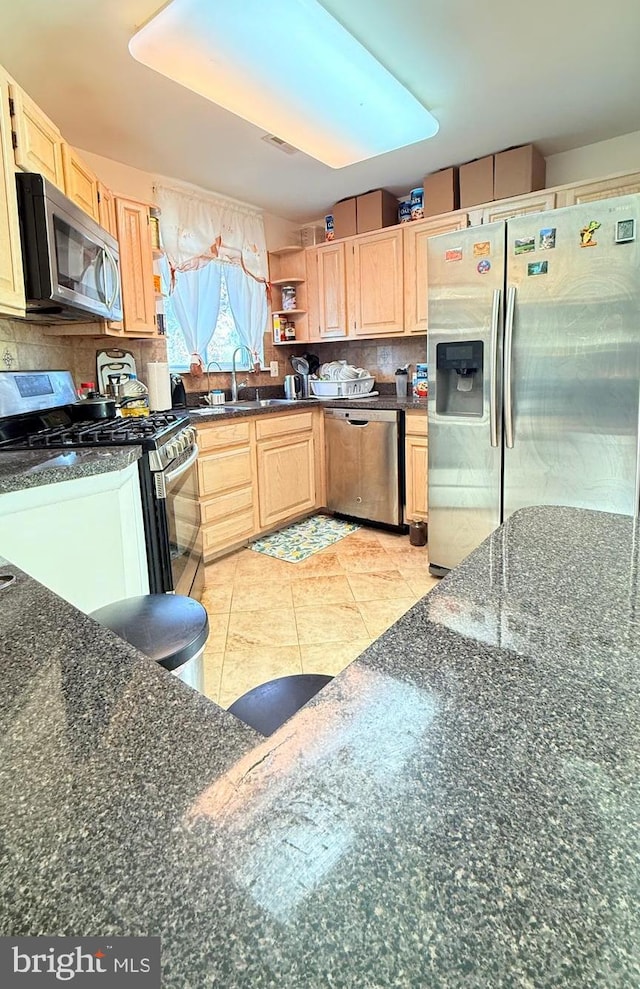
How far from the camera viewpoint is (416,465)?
11.2 feet

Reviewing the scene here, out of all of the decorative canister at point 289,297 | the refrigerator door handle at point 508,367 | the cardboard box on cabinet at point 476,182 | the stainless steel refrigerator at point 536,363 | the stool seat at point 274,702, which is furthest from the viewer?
the decorative canister at point 289,297

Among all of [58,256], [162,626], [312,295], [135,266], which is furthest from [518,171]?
[162,626]

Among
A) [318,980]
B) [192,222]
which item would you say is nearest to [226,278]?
[192,222]

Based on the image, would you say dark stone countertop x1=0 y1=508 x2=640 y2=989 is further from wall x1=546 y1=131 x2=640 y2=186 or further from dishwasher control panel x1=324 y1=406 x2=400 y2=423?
wall x1=546 y1=131 x2=640 y2=186

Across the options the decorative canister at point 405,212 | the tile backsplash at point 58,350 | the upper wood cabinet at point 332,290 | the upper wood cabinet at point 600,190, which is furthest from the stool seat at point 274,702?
the decorative canister at point 405,212

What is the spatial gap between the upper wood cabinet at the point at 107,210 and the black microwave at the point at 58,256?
385mm

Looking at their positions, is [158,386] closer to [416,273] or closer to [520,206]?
[416,273]

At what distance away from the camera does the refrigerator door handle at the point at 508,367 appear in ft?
7.84

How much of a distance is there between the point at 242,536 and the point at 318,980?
3.13 meters

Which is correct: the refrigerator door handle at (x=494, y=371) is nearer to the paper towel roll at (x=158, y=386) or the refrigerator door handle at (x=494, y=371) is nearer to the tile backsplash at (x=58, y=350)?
the paper towel roll at (x=158, y=386)

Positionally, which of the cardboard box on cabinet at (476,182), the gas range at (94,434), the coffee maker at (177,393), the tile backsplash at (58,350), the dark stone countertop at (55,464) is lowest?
the dark stone countertop at (55,464)

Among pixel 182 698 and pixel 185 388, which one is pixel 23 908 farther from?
pixel 185 388

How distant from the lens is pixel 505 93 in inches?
99.7

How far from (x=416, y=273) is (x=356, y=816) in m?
3.79
